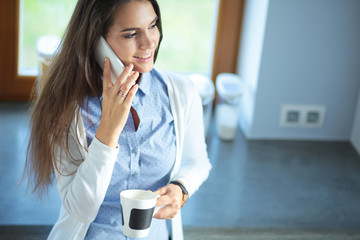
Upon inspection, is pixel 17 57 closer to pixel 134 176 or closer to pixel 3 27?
pixel 3 27

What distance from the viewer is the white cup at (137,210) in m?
1.11

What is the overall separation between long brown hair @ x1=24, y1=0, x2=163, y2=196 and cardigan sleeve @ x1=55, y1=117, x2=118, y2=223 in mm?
19

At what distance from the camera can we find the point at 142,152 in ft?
4.43

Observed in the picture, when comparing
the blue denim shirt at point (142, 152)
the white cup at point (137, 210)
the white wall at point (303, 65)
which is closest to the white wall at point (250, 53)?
the white wall at point (303, 65)

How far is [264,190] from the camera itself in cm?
231

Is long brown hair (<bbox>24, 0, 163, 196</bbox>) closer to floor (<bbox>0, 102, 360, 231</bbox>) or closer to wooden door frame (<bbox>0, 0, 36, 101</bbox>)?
floor (<bbox>0, 102, 360, 231</bbox>)

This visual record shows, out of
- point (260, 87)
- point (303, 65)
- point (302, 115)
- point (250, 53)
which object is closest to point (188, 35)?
point (250, 53)

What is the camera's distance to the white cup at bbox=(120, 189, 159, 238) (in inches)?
43.6

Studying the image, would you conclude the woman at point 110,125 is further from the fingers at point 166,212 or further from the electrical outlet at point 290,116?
the electrical outlet at point 290,116

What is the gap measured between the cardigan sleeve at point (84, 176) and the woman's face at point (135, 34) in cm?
23

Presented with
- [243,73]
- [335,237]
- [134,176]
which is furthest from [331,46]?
[134,176]

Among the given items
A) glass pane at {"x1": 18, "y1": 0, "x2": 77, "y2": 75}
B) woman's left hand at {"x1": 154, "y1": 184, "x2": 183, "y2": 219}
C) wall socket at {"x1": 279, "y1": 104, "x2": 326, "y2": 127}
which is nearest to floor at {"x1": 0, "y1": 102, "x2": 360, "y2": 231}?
wall socket at {"x1": 279, "y1": 104, "x2": 326, "y2": 127}

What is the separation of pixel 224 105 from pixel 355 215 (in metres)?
0.91

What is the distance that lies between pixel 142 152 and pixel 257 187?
1.11m
